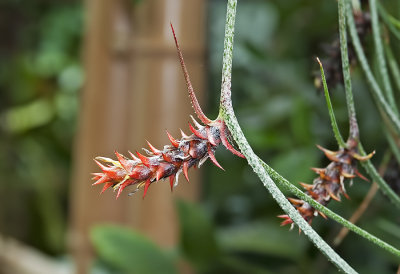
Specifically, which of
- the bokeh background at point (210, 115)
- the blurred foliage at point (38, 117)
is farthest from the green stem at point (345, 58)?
the blurred foliage at point (38, 117)

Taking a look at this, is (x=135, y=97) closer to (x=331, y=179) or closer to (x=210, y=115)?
(x=210, y=115)

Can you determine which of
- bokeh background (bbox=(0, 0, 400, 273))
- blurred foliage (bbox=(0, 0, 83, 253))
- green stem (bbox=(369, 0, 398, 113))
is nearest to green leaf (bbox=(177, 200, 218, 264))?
bokeh background (bbox=(0, 0, 400, 273))

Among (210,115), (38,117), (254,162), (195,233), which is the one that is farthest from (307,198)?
(38,117)

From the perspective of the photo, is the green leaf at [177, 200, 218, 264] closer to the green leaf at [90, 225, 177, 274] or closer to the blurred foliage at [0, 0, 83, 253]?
the green leaf at [90, 225, 177, 274]

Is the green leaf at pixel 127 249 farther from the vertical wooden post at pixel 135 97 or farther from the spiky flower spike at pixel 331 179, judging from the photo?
the spiky flower spike at pixel 331 179

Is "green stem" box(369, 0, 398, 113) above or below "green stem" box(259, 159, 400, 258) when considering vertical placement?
above

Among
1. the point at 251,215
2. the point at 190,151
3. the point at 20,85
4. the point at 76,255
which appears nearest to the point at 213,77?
the point at 251,215
